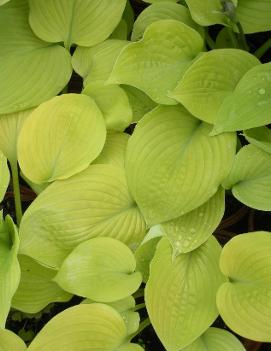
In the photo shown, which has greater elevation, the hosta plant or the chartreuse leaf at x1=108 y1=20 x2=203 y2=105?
the chartreuse leaf at x1=108 y1=20 x2=203 y2=105

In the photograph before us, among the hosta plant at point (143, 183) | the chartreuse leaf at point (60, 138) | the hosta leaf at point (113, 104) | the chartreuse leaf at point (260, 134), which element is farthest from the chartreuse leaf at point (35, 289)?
the chartreuse leaf at point (260, 134)

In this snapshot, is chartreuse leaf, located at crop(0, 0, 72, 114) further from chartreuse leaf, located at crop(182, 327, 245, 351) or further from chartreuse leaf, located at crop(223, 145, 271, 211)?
chartreuse leaf, located at crop(182, 327, 245, 351)

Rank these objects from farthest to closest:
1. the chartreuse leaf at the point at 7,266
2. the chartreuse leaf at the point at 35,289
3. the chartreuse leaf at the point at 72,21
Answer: the chartreuse leaf at the point at 72,21 < the chartreuse leaf at the point at 35,289 < the chartreuse leaf at the point at 7,266

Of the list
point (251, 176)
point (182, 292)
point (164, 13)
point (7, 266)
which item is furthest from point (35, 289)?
point (164, 13)

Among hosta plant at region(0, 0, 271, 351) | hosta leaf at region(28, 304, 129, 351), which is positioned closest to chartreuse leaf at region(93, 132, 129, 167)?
hosta plant at region(0, 0, 271, 351)

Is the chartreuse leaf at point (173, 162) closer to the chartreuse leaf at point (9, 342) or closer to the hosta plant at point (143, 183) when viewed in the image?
the hosta plant at point (143, 183)

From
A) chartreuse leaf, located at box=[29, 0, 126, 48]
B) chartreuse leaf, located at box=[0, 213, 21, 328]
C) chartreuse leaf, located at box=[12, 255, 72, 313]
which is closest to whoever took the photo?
chartreuse leaf, located at box=[0, 213, 21, 328]

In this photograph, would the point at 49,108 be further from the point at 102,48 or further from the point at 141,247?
the point at 141,247
